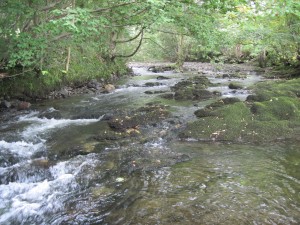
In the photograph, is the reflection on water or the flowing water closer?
the reflection on water

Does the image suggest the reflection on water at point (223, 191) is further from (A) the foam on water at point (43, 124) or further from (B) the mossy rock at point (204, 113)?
(A) the foam on water at point (43, 124)

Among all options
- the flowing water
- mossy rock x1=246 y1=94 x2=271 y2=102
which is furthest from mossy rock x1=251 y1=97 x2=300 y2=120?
the flowing water

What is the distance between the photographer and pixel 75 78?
58.3 feet

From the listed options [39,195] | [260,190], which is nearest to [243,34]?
[260,190]

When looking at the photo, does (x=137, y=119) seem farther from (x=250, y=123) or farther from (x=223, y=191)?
(x=223, y=191)

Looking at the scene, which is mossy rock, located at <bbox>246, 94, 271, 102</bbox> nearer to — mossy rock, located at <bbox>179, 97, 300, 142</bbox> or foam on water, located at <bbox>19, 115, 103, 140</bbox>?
mossy rock, located at <bbox>179, 97, 300, 142</bbox>

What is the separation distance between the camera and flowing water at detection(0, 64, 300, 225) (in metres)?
5.04

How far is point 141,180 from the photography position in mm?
6348

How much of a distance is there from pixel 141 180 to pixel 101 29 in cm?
569

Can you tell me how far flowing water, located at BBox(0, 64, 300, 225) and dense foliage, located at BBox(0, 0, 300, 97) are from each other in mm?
3032

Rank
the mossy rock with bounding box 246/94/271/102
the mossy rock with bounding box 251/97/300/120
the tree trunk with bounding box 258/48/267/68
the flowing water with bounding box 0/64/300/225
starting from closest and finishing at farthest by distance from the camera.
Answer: the flowing water with bounding box 0/64/300/225
the mossy rock with bounding box 251/97/300/120
the mossy rock with bounding box 246/94/271/102
the tree trunk with bounding box 258/48/267/68

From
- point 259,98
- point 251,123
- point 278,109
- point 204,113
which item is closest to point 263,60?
point 259,98

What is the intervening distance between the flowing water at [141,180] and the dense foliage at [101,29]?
119 inches

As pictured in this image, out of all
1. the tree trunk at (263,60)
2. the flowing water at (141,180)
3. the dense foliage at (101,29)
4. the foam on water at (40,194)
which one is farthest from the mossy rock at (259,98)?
the tree trunk at (263,60)
